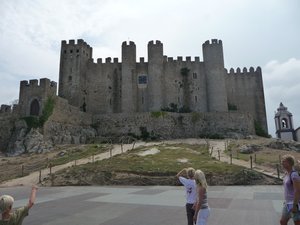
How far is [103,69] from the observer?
60.3 m

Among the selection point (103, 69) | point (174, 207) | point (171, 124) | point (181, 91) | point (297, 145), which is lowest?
point (174, 207)

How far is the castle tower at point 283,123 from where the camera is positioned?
61.7 metres

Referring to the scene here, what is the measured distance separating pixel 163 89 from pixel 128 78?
755 centimetres

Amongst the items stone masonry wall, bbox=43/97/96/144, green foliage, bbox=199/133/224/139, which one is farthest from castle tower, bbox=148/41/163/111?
stone masonry wall, bbox=43/97/96/144

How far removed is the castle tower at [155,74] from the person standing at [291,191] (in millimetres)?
50711

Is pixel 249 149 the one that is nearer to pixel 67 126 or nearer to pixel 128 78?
pixel 67 126

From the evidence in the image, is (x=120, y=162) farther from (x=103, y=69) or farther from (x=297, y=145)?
(x=103, y=69)

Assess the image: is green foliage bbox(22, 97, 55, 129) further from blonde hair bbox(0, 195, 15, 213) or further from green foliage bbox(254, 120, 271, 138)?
green foliage bbox(254, 120, 271, 138)

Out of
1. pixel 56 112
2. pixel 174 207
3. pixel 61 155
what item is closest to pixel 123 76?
pixel 56 112

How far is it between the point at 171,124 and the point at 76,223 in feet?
137

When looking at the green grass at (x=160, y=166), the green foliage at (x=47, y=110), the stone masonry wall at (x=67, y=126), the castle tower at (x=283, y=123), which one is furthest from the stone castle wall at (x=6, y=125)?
the castle tower at (x=283, y=123)

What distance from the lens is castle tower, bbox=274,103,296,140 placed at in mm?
61719

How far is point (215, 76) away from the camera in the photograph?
58.2m

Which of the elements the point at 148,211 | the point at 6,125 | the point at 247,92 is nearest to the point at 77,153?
the point at 6,125
